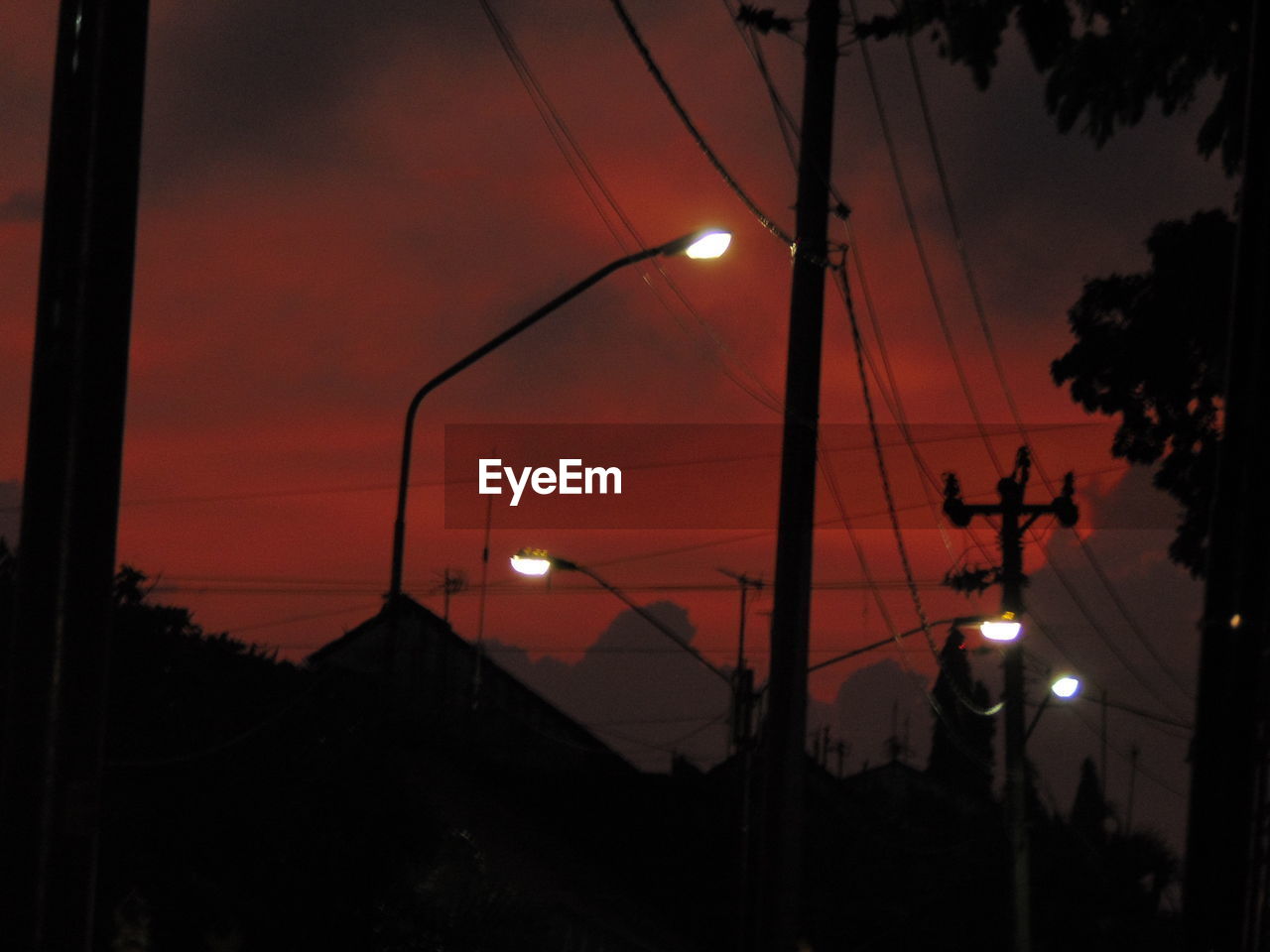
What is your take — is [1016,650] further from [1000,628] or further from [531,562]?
[531,562]

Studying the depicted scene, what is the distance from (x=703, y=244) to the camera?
13.9m

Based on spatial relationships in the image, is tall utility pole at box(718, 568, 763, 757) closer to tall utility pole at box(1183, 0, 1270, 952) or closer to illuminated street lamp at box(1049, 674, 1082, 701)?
illuminated street lamp at box(1049, 674, 1082, 701)

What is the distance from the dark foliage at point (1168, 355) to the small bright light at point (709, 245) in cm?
482

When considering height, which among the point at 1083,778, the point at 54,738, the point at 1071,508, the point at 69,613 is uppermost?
the point at 1071,508

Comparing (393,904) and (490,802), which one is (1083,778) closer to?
(490,802)

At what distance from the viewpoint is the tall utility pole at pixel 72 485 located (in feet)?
17.2

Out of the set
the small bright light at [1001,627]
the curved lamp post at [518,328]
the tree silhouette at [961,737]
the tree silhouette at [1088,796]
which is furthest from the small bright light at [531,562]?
the tree silhouette at [1088,796]

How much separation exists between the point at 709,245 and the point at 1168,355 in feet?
18.1

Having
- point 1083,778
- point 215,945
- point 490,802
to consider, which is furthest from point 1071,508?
point 1083,778

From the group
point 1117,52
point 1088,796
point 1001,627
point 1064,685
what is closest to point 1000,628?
point 1001,627

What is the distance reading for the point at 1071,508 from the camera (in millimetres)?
26688

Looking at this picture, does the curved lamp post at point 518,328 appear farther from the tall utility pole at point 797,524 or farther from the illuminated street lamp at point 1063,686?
the illuminated street lamp at point 1063,686

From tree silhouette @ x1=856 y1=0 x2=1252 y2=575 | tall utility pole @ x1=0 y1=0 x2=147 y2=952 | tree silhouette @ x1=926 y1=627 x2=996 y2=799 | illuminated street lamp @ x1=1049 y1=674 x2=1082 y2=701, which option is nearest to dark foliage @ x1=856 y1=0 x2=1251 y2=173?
tree silhouette @ x1=856 y1=0 x2=1252 y2=575

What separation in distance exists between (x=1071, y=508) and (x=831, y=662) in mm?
8154
